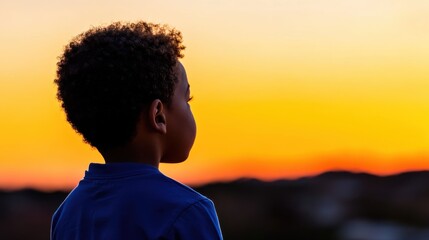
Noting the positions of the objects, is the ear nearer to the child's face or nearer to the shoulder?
the child's face

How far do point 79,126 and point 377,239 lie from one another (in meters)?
6.47

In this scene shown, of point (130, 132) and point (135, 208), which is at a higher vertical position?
point (130, 132)

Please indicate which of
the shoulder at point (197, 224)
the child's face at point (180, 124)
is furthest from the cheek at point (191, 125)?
the shoulder at point (197, 224)

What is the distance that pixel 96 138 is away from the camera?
5.09 feet

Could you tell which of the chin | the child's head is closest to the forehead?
the child's head

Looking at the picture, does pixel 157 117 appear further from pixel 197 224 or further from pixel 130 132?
pixel 197 224

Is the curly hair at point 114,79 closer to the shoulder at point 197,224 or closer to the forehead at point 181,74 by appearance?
the forehead at point 181,74

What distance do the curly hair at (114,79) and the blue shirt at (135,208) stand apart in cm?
6

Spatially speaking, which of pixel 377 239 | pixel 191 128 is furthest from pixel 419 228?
pixel 191 128

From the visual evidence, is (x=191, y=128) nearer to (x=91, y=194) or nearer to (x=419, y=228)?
(x=91, y=194)

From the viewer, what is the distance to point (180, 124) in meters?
1.53

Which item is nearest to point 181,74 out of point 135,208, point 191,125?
point 191,125

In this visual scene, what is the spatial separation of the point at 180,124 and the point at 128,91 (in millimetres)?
96

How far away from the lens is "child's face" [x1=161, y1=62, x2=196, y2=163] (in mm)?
1522
